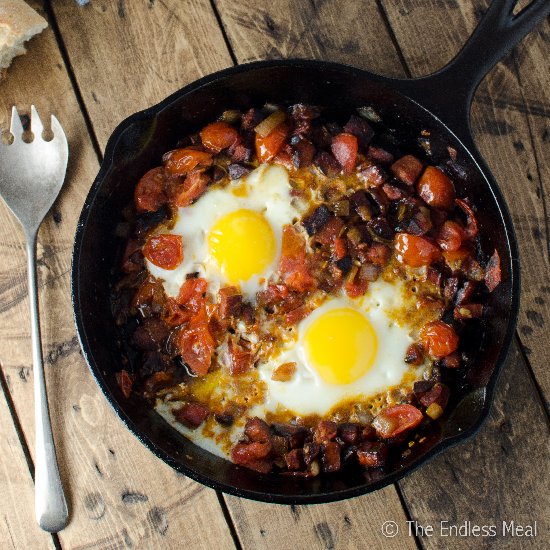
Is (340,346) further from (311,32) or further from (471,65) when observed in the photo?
(311,32)

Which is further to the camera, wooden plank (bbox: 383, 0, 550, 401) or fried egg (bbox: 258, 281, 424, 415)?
wooden plank (bbox: 383, 0, 550, 401)

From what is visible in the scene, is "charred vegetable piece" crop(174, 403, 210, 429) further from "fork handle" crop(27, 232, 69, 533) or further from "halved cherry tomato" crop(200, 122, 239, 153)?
"halved cherry tomato" crop(200, 122, 239, 153)

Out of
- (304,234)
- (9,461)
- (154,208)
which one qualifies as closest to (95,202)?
(154,208)

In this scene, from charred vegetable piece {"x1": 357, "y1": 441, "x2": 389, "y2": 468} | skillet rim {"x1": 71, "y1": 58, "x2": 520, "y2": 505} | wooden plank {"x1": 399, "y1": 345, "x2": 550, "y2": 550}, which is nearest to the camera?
skillet rim {"x1": 71, "y1": 58, "x2": 520, "y2": 505}

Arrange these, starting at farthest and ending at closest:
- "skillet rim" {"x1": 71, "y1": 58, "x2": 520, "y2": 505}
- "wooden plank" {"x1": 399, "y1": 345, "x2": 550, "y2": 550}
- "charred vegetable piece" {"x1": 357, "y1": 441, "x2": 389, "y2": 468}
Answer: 1. "wooden plank" {"x1": 399, "y1": 345, "x2": 550, "y2": 550}
2. "charred vegetable piece" {"x1": 357, "y1": 441, "x2": 389, "y2": 468}
3. "skillet rim" {"x1": 71, "y1": 58, "x2": 520, "y2": 505}

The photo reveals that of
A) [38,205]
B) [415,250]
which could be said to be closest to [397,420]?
[415,250]

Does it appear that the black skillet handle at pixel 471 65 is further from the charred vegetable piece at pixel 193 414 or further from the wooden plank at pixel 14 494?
the wooden plank at pixel 14 494

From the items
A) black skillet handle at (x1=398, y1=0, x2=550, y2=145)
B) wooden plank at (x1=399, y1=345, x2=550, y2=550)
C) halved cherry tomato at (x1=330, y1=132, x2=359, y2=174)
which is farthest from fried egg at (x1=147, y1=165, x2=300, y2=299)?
wooden plank at (x1=399, y1=345, x2=550, y2=550)
